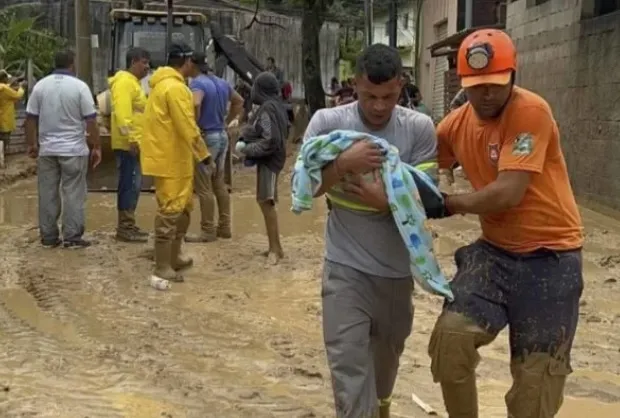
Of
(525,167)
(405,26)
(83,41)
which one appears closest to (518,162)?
(525,167)

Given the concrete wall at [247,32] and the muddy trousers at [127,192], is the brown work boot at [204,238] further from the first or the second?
the concrete wall at [247,32]

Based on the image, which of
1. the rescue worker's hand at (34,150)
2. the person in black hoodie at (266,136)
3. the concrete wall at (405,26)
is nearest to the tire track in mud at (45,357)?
the rescue worker's hand at (34,150)

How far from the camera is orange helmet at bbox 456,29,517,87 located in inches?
143

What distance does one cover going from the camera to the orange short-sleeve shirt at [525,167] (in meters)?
3.66

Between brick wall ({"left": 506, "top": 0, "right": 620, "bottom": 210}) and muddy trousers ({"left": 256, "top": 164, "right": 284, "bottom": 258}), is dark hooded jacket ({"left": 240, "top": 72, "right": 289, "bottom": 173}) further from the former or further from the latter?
brick wall ({"left": 506, "top": 0, "right": 620, "bottom": 210})

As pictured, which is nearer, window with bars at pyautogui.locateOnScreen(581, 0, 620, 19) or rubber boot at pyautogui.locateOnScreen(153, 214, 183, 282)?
rubber boot at pyautogui.locateOnScreen(153, 214, 183, 282)

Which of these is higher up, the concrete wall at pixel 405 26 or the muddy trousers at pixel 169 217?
the concrete wall at pixel 405 26

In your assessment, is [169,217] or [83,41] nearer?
[169,217]

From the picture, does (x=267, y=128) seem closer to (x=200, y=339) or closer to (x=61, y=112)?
(x=61, y=112)

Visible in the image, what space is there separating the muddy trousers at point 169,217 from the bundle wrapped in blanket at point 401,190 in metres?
4.00

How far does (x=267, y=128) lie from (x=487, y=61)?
196 inches

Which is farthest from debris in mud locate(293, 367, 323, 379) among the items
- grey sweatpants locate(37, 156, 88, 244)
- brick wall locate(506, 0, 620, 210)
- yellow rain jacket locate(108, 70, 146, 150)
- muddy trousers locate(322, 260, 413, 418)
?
brick wall locate(506, 0, 620, 210)

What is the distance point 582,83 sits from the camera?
14.0 m

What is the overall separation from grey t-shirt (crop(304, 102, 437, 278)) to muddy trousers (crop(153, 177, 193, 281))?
154 inches
